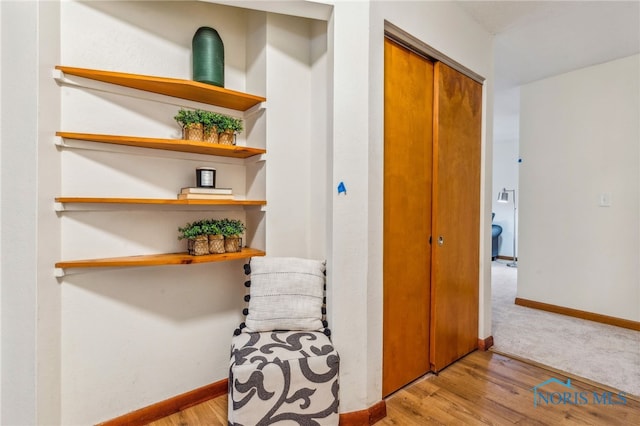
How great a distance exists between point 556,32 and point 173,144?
→ 3146mm

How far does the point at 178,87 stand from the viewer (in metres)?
1.63

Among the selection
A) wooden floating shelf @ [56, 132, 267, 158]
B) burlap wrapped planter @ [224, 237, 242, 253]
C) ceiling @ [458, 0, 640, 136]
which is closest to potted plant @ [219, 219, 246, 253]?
burlap wrapped planter @ [224, 237, 242, 253]

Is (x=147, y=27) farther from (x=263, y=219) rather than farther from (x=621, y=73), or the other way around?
(x=621, y=73)

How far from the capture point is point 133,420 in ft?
5.44

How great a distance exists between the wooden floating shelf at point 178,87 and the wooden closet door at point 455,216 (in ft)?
4.32

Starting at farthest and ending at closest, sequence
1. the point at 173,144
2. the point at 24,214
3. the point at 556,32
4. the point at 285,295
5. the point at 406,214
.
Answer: the point at 556,32
the point at 406,214
the point at 285,295
the point at 173,144
the point at 24,214

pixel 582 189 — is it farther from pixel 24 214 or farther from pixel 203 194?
pixel 24 214

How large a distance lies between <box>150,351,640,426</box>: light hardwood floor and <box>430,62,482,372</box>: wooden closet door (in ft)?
0.75

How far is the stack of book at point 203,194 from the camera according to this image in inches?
66.4

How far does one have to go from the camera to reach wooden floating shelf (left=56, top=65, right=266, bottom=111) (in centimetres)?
149

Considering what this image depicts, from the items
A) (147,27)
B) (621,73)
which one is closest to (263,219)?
(147,27)

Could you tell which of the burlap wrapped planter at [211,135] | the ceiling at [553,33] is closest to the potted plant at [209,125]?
the burlap wrapped planter at [211,135]

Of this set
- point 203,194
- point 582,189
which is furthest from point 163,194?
point 582,189

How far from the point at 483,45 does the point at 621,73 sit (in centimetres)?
172
